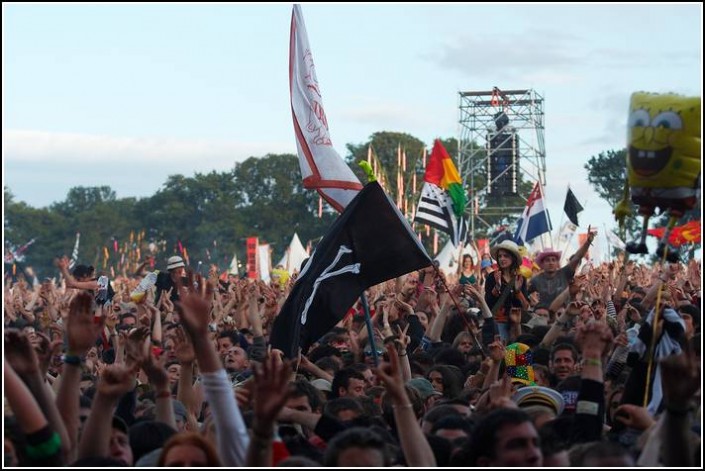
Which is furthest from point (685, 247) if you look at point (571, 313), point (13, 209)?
point (13, 209)

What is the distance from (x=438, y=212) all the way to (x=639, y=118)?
53.1ft

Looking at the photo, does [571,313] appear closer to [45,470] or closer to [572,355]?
[572,355]

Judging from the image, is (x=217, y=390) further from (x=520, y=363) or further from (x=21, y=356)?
(x=520, y=363)

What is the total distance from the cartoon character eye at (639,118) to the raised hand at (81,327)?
2.57 meters

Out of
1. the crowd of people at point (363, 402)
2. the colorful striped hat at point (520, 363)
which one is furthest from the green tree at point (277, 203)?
the crowd of people at point (363, 402)

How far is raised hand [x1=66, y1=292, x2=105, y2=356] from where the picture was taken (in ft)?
21.5

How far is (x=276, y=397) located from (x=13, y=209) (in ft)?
349

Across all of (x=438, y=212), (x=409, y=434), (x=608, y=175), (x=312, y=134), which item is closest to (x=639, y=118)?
(x=409, y=434)

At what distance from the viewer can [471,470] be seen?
5.75 m

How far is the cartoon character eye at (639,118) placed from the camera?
21.8ft

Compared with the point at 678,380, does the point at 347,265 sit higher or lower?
higher

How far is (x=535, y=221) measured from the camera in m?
23.3

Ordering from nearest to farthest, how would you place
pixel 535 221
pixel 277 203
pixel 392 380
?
pixel 392 380
pixel 535 221
pixel 277 203

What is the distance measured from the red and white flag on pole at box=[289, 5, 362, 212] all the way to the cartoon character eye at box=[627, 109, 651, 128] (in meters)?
4.59
